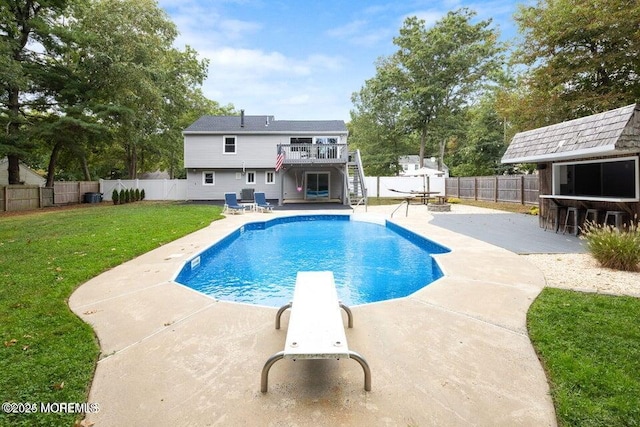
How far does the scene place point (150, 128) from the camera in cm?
2705

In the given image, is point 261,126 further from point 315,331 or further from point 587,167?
point 315,331

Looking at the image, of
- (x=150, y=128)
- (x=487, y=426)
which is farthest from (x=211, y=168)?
→ (x=487, y=426)

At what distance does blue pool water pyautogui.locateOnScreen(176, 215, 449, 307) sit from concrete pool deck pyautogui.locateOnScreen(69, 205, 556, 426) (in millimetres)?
1267

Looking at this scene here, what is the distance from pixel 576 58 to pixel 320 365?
17.3 meters

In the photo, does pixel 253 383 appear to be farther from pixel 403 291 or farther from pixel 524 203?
pixel 524 203

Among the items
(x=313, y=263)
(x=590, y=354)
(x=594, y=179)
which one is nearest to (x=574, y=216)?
(x=594, y=179)

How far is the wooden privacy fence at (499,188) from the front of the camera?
1700 centimetres

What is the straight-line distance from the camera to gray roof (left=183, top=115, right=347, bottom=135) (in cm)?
2212

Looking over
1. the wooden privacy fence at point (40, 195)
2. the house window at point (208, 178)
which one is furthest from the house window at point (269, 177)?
the wooden privacy fence at point (40, 195)

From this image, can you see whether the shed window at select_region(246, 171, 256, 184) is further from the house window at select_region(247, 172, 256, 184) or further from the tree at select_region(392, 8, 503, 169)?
the tree at select_region(392, 8, 503, 169)

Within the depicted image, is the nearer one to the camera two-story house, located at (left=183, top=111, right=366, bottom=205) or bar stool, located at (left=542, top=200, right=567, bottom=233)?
bar stool, located at (left=542, top=200, right=567, bottom=233)

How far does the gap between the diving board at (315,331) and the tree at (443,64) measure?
26.0 meters

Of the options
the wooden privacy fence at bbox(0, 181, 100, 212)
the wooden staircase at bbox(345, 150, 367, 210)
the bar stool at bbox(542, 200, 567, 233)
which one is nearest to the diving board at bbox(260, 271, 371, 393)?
the bar stool at bbox(542, 200, 567, 233)

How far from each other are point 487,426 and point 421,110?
93.1 ft
